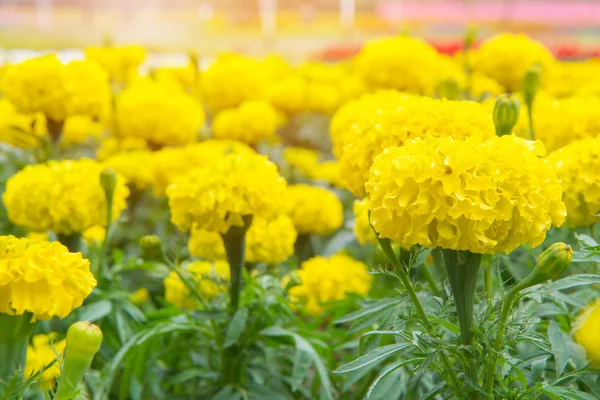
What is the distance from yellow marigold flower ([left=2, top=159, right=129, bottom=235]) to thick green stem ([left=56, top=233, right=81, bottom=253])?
18 mm

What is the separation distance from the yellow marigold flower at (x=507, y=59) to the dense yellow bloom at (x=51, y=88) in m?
0.78

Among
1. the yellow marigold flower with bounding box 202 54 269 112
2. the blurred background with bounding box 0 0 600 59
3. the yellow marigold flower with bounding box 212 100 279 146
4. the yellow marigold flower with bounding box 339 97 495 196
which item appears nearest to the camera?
the yellow marigold flower with bounding box 339 97 495 196

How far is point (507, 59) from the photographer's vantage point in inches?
64.4

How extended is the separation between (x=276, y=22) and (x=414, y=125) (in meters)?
3.97

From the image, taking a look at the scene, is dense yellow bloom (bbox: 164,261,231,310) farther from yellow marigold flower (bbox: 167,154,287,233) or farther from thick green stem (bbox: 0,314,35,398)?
thick green stem (bbox: 0,314,35,398)

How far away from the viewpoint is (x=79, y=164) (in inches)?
47.0

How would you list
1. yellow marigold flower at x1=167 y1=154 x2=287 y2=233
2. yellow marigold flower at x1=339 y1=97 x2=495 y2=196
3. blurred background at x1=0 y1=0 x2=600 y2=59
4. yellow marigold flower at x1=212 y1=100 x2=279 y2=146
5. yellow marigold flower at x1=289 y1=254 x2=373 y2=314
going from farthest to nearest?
1. blurred background at x1=0 y1=0 x2=600 y2=59
2. yellow marigold flower at x1=212 y1=100 x2=279 y2=146
3. yellow marigold flower at x1=289 y1=254 x2=373 y2=314
4. yellow marigold flower at x1=167 y1=154 x2=287 y2=233
5. yellow marigold flower at x1=339 y1=97 x2=495 y2=196

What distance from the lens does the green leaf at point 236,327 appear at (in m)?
1.03

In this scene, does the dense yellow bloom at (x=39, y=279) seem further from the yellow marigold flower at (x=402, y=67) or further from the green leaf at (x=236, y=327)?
the yellow marigold flower at (x=402, y=67)

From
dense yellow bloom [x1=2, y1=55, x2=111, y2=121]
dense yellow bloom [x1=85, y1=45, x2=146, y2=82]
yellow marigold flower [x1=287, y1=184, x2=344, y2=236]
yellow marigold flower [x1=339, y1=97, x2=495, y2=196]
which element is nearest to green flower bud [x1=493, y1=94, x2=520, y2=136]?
yellow marigold flower [x1=339, y1=97, x2=495, y2=196]

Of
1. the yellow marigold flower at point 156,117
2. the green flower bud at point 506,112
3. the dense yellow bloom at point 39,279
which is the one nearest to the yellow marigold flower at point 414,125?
the green flower bud at point 506,112

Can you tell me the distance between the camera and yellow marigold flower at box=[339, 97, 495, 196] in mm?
898

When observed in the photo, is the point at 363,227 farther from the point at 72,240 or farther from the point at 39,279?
the point at 39,279

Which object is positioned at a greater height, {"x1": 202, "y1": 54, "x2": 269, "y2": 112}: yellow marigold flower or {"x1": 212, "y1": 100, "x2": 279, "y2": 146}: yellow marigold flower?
{"x1": 202, "y1": 54, "x2": 269, "y2": 112}: yellow marigold flower
